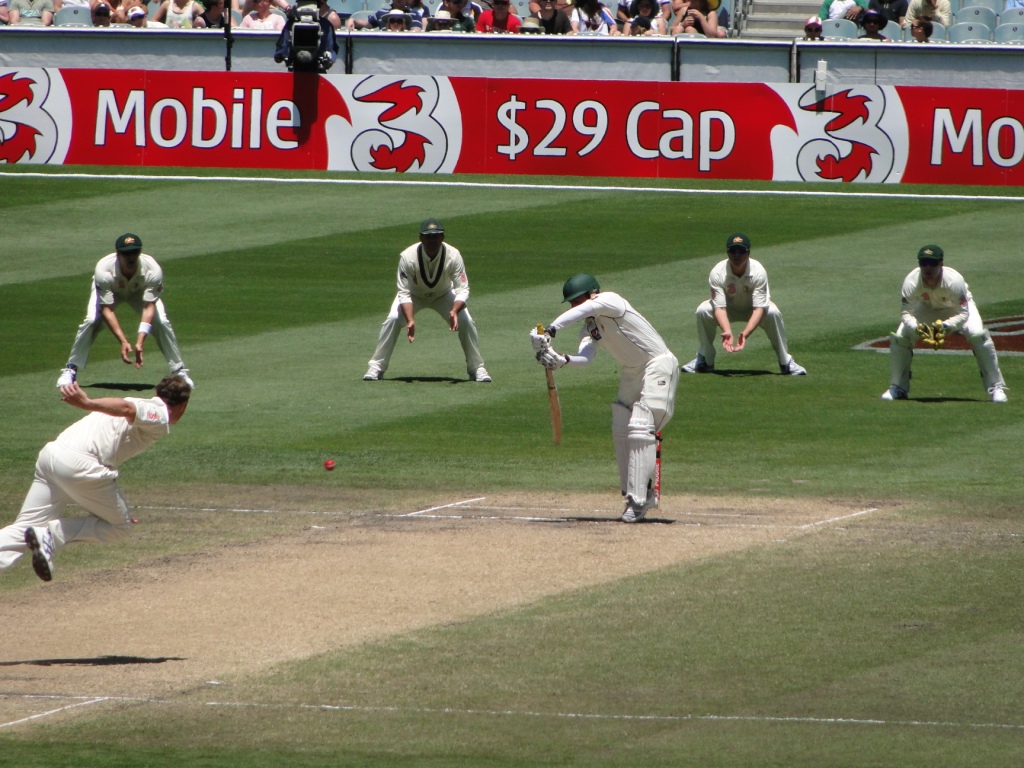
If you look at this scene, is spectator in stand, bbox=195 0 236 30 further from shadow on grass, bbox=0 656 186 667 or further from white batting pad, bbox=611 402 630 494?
shadow on grass, bbox=0 656 186 667

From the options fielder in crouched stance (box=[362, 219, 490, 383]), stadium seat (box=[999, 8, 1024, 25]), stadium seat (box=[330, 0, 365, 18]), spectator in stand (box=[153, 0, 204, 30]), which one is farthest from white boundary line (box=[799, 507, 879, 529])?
stadium seat (box=[330, 0, 365, 18])

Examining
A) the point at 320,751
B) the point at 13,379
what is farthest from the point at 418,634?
the point at 13,379

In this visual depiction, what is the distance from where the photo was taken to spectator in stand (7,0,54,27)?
106 feet

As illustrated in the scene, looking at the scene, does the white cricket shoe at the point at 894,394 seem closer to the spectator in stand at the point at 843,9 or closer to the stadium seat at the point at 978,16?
the spectator in stand at the point at 843,9

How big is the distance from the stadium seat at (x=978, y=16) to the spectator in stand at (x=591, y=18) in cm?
633

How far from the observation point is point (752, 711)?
789 cm

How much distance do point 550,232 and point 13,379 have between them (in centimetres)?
1041

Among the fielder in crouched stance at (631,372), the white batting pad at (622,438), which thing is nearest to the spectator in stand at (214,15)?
the fielder in crouched stance at (631,372)

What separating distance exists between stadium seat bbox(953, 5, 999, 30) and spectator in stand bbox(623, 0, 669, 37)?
5440mm

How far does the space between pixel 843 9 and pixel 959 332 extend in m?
16.0

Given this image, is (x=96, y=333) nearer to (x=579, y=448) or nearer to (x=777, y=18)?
(x=579, y=448)

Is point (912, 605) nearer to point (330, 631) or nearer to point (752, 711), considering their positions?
point (752, 711)

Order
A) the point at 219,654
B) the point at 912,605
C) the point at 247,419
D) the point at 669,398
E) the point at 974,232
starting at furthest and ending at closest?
the point at 974,232 < the point at 247,419 < the point at 669,398 < the point at 912,605 < the point at 219,654

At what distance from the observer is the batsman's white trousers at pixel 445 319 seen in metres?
18.2
